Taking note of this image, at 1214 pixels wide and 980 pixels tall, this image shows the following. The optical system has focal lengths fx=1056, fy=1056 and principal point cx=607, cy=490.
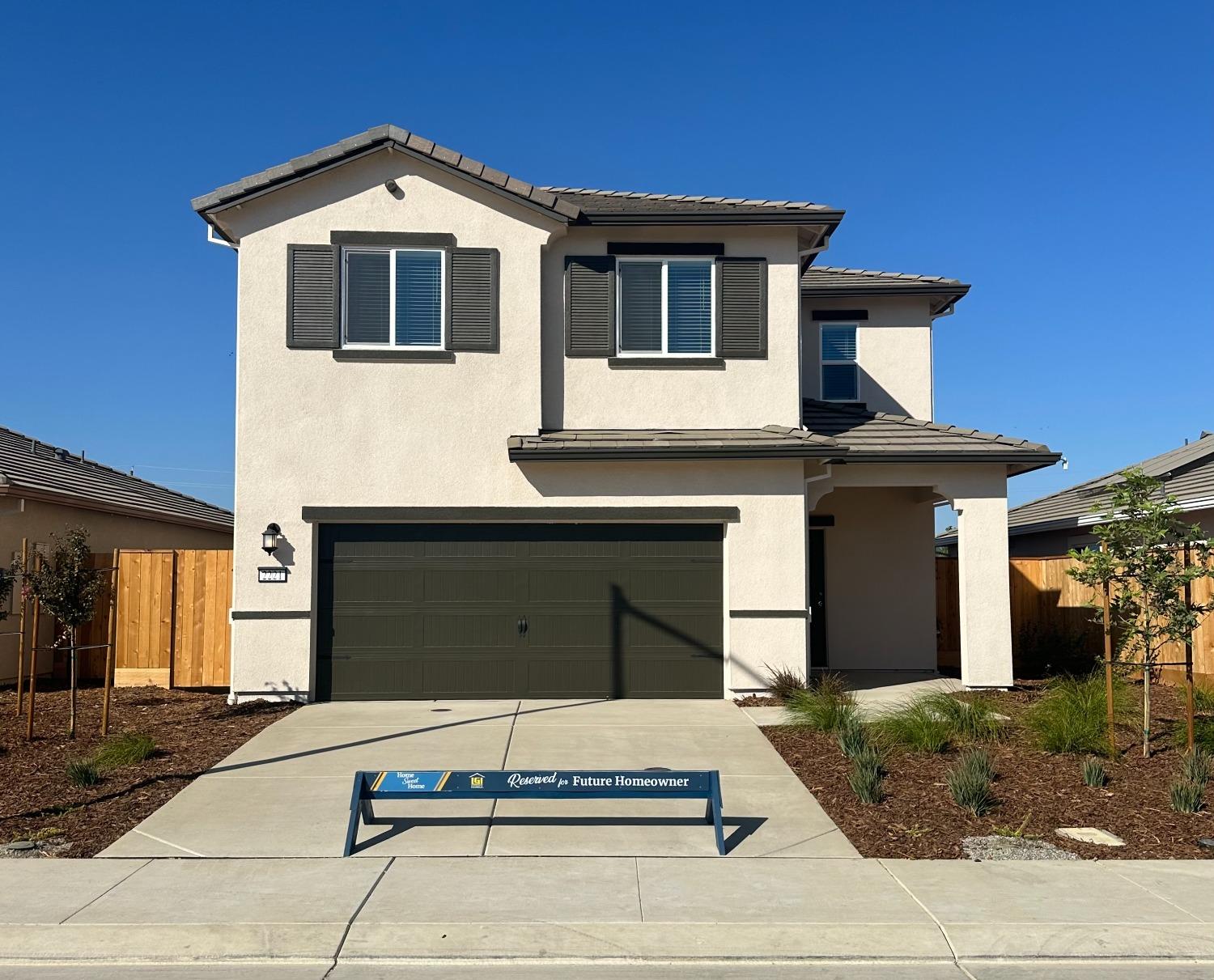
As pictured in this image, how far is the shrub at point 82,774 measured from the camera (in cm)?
931

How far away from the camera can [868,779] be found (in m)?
8.92

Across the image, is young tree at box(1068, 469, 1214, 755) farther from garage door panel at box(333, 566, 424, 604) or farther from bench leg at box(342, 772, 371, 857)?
garage door panel at box(333, 566, 424, 604)

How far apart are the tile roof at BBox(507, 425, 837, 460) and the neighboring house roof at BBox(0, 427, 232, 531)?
7.37 m

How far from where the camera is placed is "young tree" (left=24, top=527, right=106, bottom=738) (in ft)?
36.4

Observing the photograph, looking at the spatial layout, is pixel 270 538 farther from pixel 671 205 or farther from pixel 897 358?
pixel 897 358

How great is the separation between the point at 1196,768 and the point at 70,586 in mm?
11043

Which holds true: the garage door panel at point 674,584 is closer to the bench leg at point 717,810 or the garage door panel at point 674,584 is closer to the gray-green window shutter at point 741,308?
the gray-green window shutter at point 741,308

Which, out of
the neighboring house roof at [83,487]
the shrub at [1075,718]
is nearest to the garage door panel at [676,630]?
the shrub at [1075,718]

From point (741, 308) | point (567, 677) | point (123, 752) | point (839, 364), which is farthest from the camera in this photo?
point (839, 364)

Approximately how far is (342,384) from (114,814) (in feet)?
22.2

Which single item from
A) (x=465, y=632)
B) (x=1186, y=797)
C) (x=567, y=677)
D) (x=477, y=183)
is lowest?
(x=1186, y=797)

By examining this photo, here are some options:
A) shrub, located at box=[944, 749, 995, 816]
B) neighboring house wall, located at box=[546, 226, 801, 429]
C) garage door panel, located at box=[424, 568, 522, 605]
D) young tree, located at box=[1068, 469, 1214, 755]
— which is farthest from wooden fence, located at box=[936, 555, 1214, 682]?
shrub, located at box=[944, 749, 995, 816]

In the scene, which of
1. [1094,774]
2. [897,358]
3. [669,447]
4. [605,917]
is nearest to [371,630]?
[669,447]

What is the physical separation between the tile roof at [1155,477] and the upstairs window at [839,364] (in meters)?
4.36
